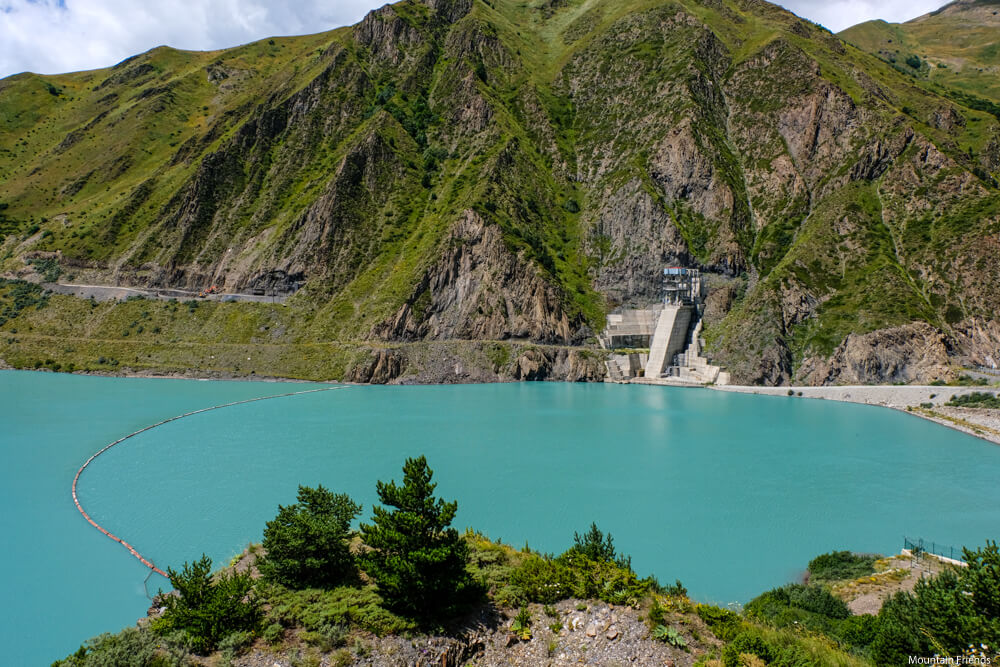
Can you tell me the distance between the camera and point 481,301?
93938mm

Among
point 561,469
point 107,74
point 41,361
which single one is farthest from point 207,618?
point 107,74

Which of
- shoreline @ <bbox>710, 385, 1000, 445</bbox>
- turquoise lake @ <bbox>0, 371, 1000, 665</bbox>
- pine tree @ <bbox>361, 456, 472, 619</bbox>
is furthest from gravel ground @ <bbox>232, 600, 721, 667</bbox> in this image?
shoreline @ <bbox>710, 385, 1000, 445</bbox>

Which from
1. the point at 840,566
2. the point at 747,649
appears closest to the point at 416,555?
the point at 747,649

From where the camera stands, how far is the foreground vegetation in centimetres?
1432

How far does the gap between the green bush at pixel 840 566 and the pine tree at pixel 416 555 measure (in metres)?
16.1

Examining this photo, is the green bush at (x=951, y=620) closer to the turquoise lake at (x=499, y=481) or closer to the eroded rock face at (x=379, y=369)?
the turquoise lake at (x=499, y=481)

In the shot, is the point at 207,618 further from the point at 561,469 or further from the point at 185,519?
the point at 561,469

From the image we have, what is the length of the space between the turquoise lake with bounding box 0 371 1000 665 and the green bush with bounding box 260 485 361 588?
652 centimetres

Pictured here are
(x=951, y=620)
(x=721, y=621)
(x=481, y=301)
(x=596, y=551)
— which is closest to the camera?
(x=951, y=620)

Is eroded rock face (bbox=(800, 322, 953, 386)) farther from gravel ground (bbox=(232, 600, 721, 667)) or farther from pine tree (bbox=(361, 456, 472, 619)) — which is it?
pine tree (bbox=(361, 456, 472, 619))

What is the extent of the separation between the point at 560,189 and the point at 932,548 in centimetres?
10131

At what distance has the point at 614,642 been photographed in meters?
16.4

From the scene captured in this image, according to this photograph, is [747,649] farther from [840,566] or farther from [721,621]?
[840,566]

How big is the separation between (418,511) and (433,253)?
82.9m
